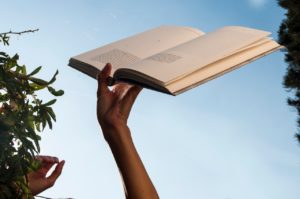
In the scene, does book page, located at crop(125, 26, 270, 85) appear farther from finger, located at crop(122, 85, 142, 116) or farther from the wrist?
the wrist

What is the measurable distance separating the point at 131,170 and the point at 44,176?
0.48 meters

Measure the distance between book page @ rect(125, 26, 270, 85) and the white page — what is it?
0.02 meters

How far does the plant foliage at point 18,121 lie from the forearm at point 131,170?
290mm

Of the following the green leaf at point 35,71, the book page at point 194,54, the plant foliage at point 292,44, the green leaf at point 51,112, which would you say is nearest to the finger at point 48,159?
the green leaf at point 51,112

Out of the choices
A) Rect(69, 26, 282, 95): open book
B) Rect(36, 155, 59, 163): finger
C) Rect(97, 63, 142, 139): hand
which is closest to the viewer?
Rect(97, 63, 142, 139): hand

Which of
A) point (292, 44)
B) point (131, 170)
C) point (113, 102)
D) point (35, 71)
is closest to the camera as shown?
point (131, 170)

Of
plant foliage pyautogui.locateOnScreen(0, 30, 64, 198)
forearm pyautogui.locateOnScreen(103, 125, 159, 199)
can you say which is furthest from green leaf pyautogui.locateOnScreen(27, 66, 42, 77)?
forearm pyautogui.locateOnScreen(103, 125, 159, 199)

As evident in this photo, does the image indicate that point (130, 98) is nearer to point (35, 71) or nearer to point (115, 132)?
point (115, 132)

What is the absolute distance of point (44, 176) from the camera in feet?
6.15

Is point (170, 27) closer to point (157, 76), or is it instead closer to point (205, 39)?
point (205, 39)

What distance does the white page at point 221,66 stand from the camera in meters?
1.71

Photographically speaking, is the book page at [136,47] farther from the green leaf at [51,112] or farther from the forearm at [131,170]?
the forearm at [131,170]

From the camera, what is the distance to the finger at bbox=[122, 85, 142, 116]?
5.57ft

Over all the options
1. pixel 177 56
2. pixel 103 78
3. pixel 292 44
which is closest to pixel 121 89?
pixel 103 78
